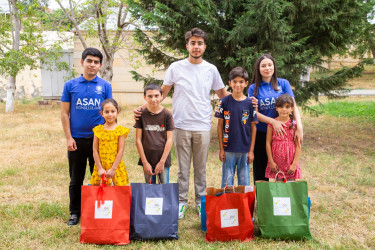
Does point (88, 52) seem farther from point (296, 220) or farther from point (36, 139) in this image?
point (36, 139)

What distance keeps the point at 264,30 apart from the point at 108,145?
329 cm

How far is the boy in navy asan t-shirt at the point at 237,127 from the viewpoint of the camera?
3205 millimetres

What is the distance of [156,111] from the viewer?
317cm

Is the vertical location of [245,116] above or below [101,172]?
above

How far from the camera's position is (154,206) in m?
2.91

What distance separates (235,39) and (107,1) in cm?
563

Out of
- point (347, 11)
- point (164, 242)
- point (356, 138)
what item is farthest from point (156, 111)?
point (356, 138)

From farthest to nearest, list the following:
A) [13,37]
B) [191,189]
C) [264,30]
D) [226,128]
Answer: [13,37], [264,30], [191,189], [226,128]

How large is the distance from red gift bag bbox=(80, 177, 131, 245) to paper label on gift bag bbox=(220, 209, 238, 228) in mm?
839

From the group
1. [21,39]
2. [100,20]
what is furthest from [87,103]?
[21,39]

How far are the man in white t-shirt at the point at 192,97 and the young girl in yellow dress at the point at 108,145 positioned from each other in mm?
612

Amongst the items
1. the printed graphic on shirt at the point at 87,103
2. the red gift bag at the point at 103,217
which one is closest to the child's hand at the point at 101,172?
the red gift bag at the point at 103,217

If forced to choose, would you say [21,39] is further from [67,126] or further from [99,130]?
[99,130]

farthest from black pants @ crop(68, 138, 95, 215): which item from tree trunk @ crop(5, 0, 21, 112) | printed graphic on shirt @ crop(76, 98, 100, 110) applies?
tree trunk @ crop(5, 0, 21, 112)
